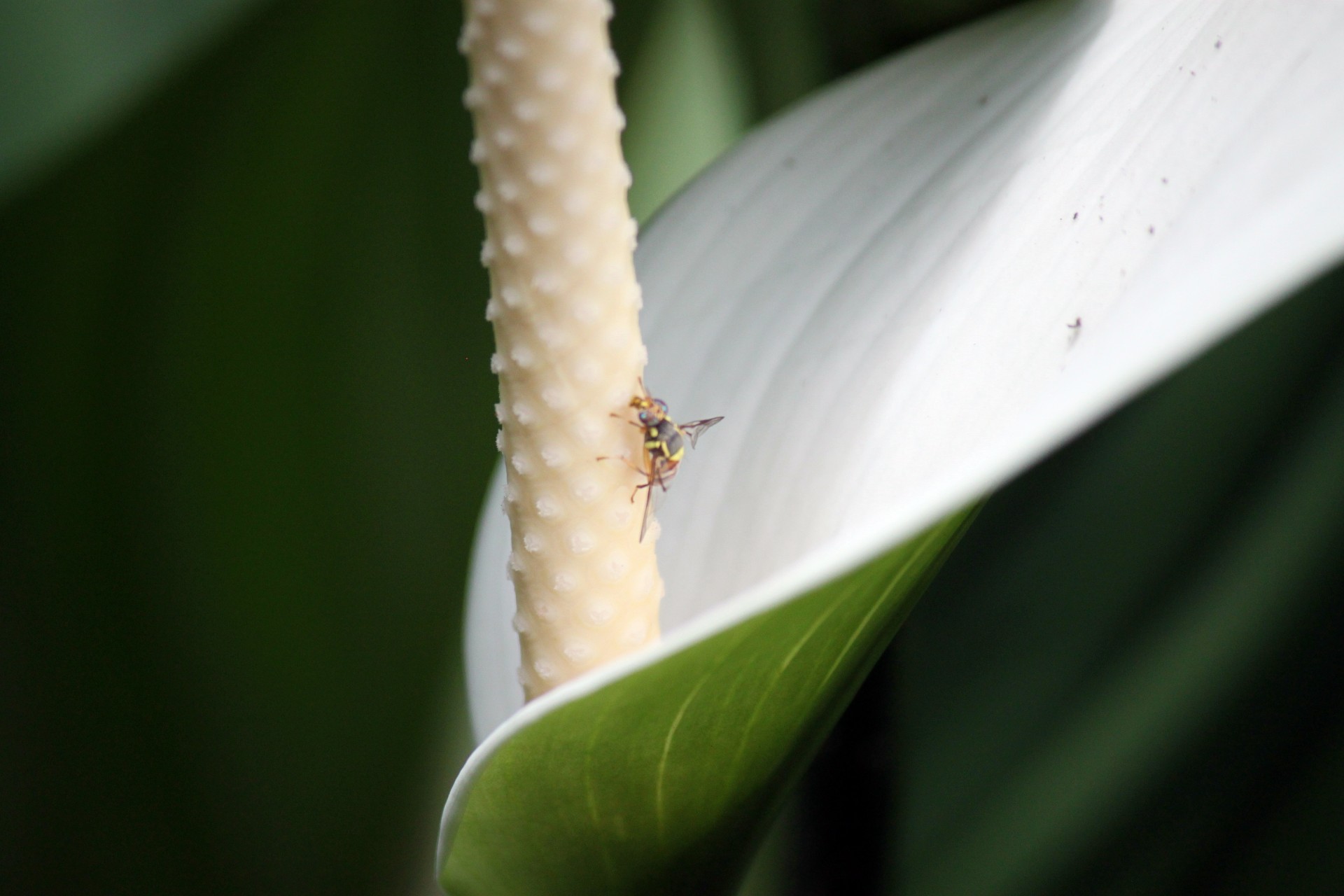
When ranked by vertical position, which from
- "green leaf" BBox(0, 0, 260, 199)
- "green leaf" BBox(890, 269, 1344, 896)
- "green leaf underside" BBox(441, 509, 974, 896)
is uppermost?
"green leaf" BBox(0, 0, 260, 199)

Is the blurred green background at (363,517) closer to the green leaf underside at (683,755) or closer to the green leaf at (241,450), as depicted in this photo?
the green leaf at (241,450)

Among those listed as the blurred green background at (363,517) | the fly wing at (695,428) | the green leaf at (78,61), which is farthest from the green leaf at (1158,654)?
the green leaf at (78,61)

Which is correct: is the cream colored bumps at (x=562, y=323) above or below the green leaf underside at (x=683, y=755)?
above

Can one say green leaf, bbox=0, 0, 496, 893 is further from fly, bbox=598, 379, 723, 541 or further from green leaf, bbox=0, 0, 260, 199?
fly, bbox=598, 379, 723, 541

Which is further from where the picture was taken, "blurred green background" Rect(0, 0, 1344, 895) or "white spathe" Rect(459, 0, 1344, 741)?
"blurred green background" Rect(0, 0, 1344, 895)

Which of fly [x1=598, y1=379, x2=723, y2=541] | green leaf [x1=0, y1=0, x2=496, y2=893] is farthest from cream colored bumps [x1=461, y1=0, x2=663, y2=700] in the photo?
green leaf [x1=0, y1=0, x2=496, y2=893]

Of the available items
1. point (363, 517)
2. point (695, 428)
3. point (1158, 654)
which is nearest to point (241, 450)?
point (363, 517)

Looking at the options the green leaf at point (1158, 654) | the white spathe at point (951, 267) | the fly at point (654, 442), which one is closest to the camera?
the white spathe at point (951, 267)
